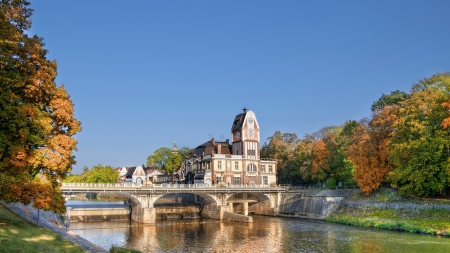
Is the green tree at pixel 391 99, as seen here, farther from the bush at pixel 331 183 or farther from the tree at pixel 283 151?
the tree at pixel 283 151

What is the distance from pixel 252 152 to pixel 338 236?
40202mm

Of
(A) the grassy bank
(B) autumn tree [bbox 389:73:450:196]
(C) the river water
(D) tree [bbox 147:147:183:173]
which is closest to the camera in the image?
(C) the river water

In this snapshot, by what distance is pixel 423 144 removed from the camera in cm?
4294

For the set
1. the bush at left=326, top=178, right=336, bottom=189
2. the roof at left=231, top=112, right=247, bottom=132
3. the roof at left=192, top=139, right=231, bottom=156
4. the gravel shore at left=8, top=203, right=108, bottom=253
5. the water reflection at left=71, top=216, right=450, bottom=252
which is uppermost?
the roof at left=231, top=112, right=247, bottom=132

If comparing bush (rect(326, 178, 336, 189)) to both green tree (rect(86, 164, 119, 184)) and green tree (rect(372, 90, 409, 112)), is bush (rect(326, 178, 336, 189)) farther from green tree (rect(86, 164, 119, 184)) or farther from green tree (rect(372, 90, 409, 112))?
green tree (rect(86, 164, 119, 184))

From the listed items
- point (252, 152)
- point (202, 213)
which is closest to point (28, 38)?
point (202, 213)

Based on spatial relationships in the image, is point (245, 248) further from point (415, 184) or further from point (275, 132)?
point (275, 132)

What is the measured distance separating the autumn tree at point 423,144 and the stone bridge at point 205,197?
22.2 meters

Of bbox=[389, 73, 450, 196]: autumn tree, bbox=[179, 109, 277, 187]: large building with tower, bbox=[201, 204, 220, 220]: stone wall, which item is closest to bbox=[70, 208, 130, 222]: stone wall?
bbox=[201, 204, 220, 220]: stone wall

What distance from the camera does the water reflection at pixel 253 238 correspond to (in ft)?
111

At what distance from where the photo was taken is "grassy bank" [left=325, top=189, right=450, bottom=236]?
4034 cm

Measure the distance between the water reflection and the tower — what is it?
27.7 m

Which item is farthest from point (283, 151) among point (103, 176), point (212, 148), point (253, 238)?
point (103, 176)

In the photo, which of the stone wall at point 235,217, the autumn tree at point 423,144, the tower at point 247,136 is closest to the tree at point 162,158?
the tower at point 247,136
